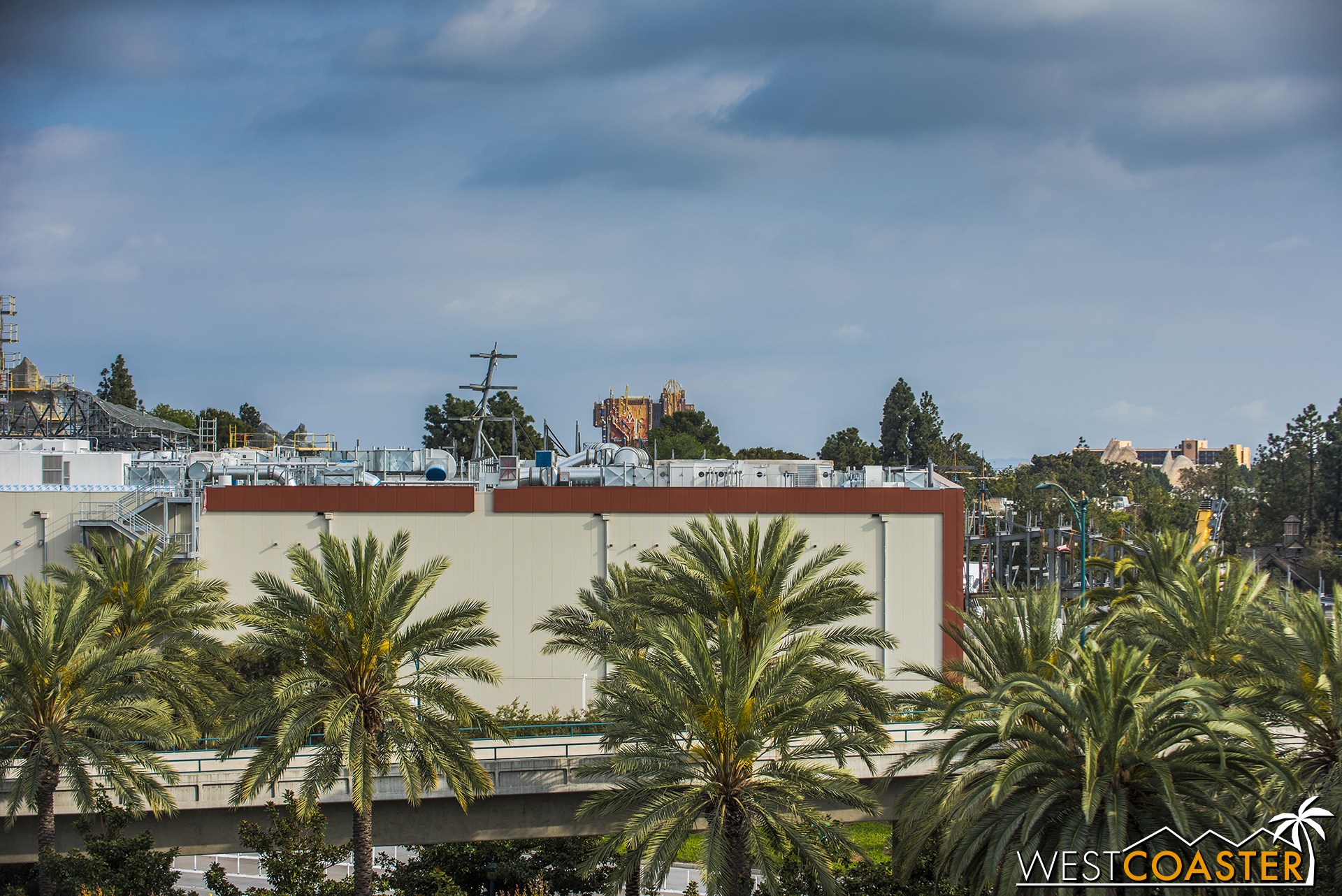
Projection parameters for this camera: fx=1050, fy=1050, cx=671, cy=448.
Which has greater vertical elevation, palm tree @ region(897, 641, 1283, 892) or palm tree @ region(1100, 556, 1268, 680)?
palm tree @ region(1100, 556, 1268, 680)

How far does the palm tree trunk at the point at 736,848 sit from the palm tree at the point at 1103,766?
150 inches

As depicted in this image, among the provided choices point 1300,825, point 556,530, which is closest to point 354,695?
point 1300,825

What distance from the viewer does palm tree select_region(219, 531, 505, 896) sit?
20.2 metres

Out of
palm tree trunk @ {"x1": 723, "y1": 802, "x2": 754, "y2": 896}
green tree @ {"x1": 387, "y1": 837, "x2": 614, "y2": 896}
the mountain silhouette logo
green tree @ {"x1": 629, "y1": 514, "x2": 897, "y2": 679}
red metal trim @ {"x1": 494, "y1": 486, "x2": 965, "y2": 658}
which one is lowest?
green tree @ {"x1": 387, "y1": 837, "x2": 614, "y2": 896}

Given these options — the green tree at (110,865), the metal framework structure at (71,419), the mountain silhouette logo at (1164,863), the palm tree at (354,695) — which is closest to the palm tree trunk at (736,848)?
the mountain silhouette logo at (1164,863)

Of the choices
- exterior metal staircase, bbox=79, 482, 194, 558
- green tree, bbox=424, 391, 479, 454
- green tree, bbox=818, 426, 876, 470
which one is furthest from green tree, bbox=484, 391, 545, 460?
exterior metal staircase, bbox=79, 482, 194, 558

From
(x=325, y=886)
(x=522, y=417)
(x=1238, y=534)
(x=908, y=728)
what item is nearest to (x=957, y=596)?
(x=908, y=728)

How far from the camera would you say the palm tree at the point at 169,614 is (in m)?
26.5

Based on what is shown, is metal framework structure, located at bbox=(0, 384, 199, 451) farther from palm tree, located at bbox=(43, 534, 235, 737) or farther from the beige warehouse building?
palm tree, located at bbox=(43, 534, 235, 737)

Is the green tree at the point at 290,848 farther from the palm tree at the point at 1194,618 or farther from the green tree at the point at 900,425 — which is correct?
the green tree at the point at 900,425

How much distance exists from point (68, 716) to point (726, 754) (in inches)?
553

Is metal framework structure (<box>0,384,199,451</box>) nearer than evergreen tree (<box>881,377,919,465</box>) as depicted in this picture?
Yes

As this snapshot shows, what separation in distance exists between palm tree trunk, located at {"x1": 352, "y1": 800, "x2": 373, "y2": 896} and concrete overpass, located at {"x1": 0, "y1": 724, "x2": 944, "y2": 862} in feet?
6.91

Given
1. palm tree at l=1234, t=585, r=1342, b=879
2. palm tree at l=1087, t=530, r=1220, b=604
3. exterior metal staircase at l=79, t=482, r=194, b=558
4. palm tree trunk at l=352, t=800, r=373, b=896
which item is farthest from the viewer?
exterior metal staircase at l=79, t=482, r=194, b=558
